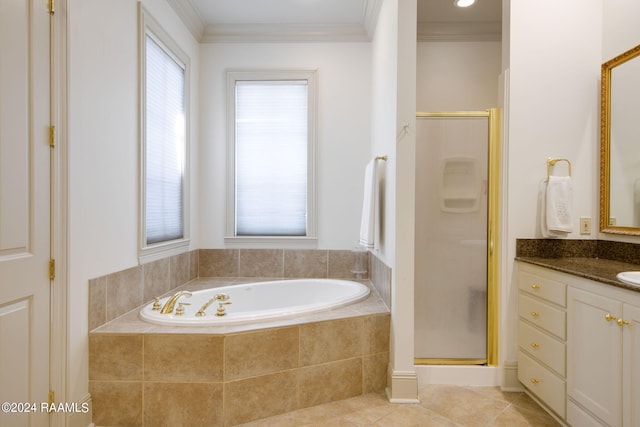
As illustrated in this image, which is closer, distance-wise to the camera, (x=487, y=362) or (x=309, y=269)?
(x=487, y=362)

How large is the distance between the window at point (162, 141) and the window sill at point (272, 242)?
0.46 meters

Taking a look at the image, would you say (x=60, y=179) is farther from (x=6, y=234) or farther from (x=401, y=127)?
(x=401, y=127)

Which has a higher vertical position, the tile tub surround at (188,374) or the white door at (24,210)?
the white door at (24,210)

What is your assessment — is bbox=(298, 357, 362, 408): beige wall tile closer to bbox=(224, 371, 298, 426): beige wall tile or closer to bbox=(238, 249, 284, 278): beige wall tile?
bbox=(224, 371, 298, 426): beige wall tile

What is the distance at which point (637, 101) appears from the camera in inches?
78.2

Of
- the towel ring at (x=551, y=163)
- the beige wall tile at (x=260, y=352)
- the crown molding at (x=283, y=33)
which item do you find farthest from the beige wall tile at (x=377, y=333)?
the crown molding at (x=283, y=33)

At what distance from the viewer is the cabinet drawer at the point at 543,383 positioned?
1829mm

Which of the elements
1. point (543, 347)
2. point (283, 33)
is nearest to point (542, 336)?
point (543, 347)

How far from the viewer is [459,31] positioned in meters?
3.20

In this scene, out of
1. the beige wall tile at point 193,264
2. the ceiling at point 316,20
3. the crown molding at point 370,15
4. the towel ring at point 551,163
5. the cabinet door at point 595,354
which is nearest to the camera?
the cabinet door at point 595,354

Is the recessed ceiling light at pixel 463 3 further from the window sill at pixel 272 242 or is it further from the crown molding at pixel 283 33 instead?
the window sill at pixel 272 242

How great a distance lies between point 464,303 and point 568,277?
0.79 m

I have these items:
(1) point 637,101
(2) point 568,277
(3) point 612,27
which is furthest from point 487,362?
(3) point 612,27

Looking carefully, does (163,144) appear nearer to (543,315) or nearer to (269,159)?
(269,159)
